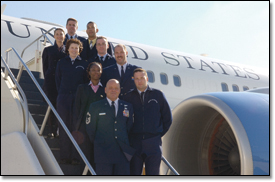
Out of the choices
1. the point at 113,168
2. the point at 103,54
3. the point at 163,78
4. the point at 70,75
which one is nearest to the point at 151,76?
the point at 163,78

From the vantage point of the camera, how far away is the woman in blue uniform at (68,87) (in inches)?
178

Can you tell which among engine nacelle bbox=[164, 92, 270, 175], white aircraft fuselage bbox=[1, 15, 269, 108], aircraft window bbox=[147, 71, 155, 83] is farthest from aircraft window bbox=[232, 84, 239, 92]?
engine nacelle bbox=[164, 92, 270, 175]

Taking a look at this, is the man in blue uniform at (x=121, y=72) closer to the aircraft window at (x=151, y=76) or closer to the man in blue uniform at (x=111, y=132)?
the man in blue uniform at (x=111, y=132)

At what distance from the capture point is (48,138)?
487cm

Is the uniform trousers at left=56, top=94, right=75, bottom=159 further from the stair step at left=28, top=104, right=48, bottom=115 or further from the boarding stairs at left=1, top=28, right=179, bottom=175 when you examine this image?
the stair step at left=28, top=104, right=48, bottom=115

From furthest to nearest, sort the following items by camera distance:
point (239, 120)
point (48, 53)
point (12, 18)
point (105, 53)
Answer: point (12, 18) < point (48, 53) < point (105, 53) < point (239, 120)

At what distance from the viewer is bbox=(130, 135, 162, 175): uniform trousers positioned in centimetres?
409

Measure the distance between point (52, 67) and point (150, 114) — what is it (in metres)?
1.93

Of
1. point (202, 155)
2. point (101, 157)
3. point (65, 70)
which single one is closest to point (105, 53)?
point (65, 70)

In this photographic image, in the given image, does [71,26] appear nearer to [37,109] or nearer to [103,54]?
[103,54]

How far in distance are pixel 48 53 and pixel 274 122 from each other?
3.22 m

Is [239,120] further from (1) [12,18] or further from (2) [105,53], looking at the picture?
(1) [12,18]

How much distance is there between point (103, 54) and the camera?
5.11 m

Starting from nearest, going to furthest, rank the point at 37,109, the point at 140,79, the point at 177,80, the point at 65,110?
the point at 140,79
the point at 65,110
the point at 37,109
the point at 177,80
